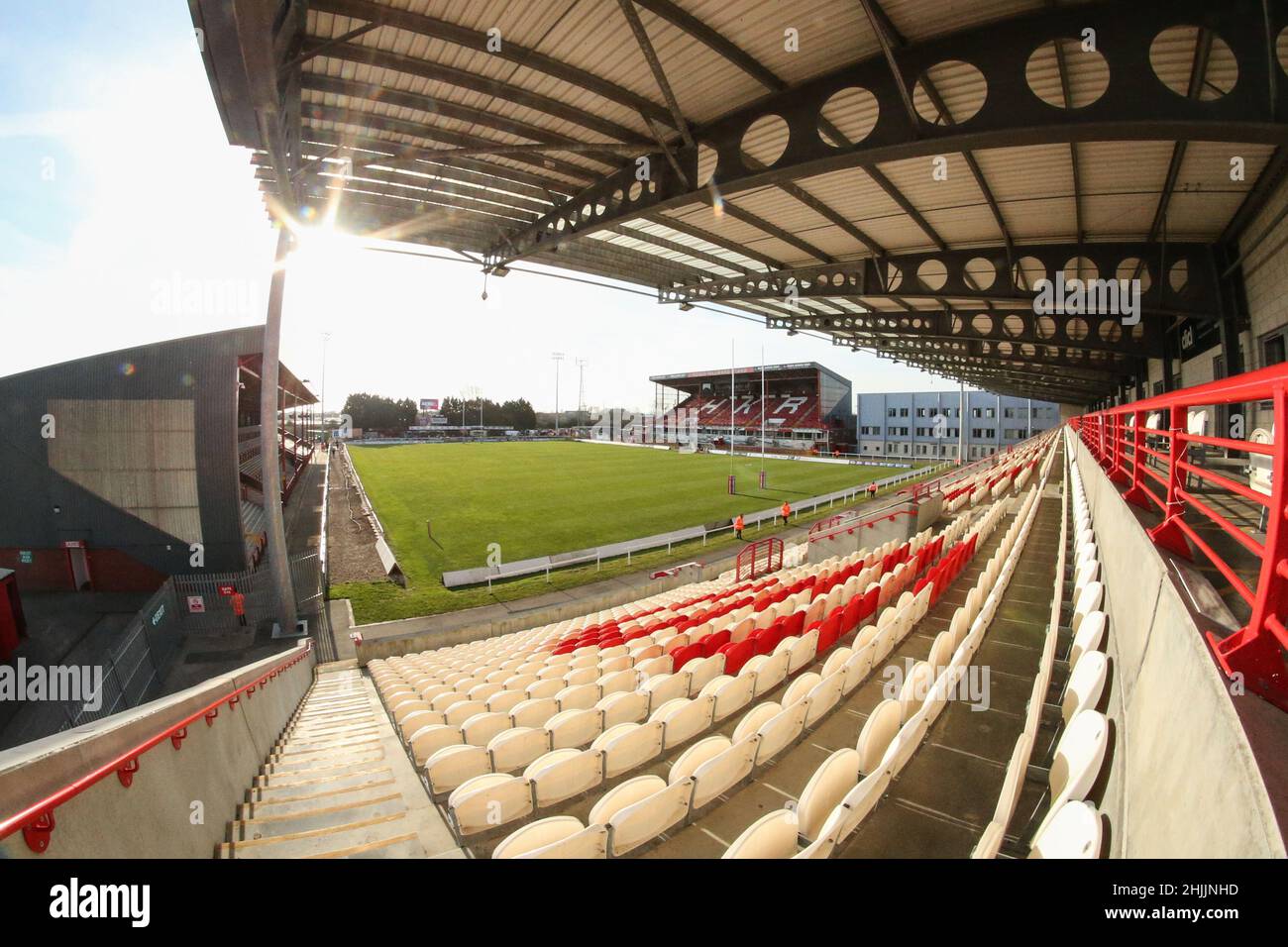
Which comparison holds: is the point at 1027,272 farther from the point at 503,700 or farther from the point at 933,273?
the point at 503,700

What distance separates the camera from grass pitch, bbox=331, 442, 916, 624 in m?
14.9

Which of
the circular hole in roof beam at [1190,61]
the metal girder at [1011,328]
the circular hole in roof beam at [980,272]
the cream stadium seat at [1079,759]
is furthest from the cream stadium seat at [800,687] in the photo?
the metal girder at [1011,328]

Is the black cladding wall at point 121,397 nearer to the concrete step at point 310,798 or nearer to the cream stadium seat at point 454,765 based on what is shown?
the concrete step at point 310,798

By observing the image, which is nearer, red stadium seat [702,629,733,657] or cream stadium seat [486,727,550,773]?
cream stadium seat [486,727,550,773]

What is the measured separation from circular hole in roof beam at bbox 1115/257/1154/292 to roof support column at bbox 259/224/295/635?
15.0 meters

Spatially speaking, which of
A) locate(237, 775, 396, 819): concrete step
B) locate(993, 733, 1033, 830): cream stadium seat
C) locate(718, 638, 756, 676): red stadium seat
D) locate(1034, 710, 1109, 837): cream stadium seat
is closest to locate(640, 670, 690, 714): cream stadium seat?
locate(718, 638, 756, 676): red stadium seat

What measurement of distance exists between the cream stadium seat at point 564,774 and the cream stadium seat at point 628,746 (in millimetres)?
73

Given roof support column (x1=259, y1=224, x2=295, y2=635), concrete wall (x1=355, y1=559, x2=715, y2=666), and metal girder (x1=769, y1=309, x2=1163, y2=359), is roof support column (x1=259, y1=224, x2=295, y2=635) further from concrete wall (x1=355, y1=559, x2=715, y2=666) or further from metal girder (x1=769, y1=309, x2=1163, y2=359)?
metal girder (x1=769, y1=309, x2=1163, y2=359)

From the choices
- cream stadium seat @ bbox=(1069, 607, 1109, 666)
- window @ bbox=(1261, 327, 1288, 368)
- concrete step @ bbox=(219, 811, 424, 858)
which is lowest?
concrete step @ bbox=(219, 811, 424, 858)

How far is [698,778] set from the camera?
123 inches

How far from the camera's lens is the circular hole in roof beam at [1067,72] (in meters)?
4.61

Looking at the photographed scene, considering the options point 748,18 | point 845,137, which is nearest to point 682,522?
point 845,137

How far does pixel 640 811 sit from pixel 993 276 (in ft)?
38.3

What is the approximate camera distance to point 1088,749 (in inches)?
86.2
